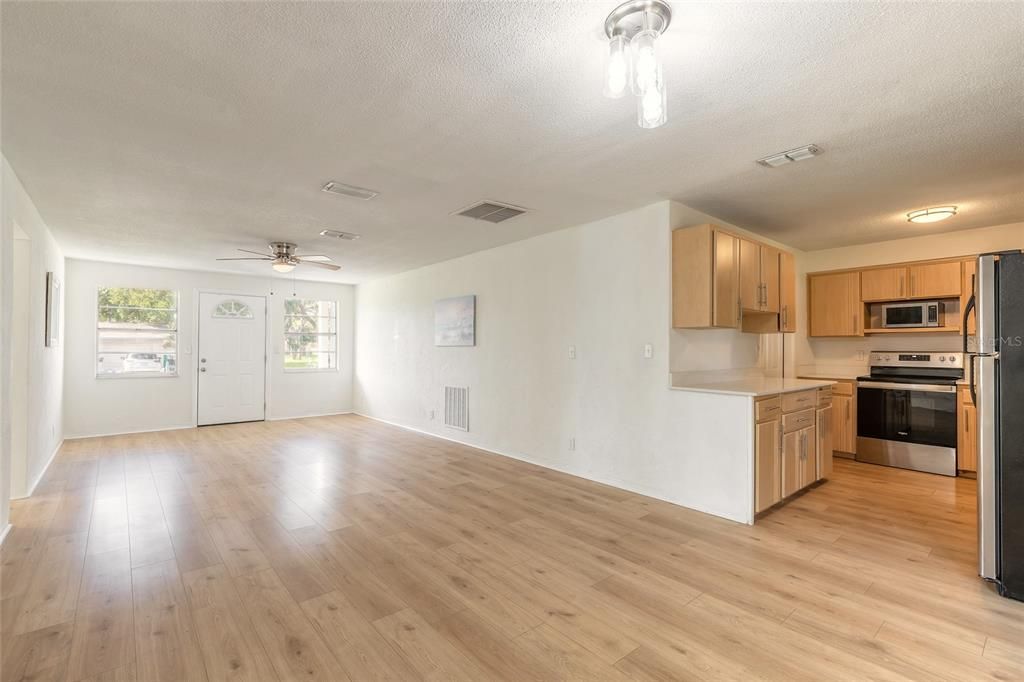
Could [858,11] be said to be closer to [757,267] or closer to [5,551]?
[757,267]

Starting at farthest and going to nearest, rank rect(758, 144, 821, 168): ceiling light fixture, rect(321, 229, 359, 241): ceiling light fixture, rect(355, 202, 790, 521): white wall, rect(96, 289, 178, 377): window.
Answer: rect(96, 289, 178, 377): window
rect(321, 229, 359, 241): ceiling light fixture
rect(355, 202, 790, 521): white wall
rect(758, 144, 821, 168): ceiling light fixture

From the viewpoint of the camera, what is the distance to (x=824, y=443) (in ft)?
14.9

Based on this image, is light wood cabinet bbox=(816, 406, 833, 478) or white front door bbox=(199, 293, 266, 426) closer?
light wood cabinet bbox=(816, 406, 833, 478)

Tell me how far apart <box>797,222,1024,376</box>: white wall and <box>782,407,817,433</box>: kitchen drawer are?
2060 millimetres

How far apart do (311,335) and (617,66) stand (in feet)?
27.1

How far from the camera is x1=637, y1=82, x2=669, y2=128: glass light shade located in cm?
179

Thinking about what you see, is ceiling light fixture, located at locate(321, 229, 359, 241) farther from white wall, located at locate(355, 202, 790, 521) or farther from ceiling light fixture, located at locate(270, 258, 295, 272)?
white wall, located at locate(355, 202, 790, 521)

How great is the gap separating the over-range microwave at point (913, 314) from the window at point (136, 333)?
9749 millimetres

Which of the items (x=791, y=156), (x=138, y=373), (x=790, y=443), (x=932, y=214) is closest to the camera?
(x=791, y=156)

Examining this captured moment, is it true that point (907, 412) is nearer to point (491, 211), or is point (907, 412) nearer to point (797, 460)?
point (797, 460)

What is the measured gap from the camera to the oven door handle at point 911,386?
15.8 ft

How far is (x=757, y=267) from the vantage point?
439 cm

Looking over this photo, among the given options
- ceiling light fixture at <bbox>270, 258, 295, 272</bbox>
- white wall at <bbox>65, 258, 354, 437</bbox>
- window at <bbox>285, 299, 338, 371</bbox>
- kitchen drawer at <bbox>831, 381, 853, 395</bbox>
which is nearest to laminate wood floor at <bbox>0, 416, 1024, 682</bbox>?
kitchen drawer at <bbox>831, 381, 853, 395</bbox>

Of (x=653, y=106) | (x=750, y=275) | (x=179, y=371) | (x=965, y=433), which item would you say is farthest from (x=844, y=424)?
(x=179, y=371)
